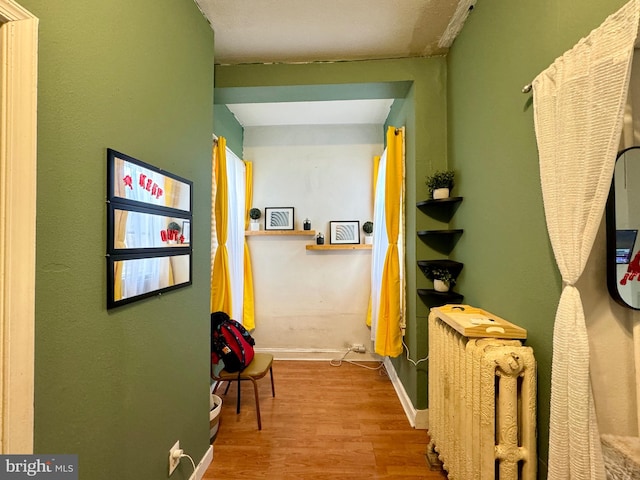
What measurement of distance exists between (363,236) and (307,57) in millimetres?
1899

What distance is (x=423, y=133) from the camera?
2098 mm

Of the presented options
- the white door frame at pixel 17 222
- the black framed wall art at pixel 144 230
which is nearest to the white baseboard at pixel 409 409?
the black framed wall art at pixel 144 230

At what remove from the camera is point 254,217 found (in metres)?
3.30

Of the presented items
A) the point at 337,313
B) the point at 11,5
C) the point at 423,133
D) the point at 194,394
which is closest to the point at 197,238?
the point at 194,394

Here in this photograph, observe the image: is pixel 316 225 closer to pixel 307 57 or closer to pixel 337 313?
pixel 337 313

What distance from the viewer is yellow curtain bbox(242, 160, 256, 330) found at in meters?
3.21

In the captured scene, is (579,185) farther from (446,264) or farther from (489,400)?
(446,264)

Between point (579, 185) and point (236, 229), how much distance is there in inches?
105

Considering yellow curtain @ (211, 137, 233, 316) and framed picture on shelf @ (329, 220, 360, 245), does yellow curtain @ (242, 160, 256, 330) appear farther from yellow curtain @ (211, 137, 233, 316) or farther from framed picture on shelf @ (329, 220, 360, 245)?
framed picture on shelf @ (329, 220, 360, 245)

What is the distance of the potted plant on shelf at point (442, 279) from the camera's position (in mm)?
1920

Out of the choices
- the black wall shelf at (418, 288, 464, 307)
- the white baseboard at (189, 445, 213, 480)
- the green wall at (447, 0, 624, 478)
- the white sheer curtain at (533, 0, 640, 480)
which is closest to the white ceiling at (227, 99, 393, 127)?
the green wall at (447, 0, 624, 478)

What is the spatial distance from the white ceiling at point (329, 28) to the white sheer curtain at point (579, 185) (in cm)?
114

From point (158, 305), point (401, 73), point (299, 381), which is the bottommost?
point (299, 381)

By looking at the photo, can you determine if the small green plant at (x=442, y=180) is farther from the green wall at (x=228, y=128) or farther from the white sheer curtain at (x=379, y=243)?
the green wall at (x=228, y=128)
